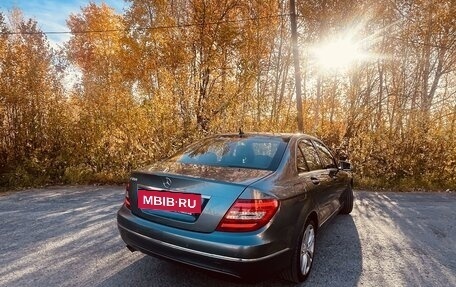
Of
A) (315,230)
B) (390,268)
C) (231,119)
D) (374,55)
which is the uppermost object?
(374,55)

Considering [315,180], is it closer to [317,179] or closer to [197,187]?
[317,179]

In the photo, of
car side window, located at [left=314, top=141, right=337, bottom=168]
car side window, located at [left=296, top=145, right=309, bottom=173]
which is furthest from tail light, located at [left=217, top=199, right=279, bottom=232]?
car side window, located at [left=314, top=141, right=337, bottom=168]

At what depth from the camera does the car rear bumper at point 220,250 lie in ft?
7.73

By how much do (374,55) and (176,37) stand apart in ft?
27.7

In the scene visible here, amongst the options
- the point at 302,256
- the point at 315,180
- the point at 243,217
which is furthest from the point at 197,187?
the point at 315,180

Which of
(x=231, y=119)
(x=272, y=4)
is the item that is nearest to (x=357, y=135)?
(x=231, y=119)

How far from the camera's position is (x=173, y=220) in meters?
2.59

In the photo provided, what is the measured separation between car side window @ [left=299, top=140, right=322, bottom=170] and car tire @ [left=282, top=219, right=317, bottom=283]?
0.65 meters

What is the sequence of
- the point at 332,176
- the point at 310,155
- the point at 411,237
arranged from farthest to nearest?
the point at 411,237
the point at 332,176
the point at 310,155

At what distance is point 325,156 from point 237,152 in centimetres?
155

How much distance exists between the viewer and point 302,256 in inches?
119

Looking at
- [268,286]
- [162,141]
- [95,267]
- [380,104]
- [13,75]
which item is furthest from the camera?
[380,104]

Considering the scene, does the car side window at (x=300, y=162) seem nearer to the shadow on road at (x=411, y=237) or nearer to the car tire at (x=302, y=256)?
the car tire at (x=302, y=256)

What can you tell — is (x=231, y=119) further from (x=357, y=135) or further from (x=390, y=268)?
(x=390, y=268)
